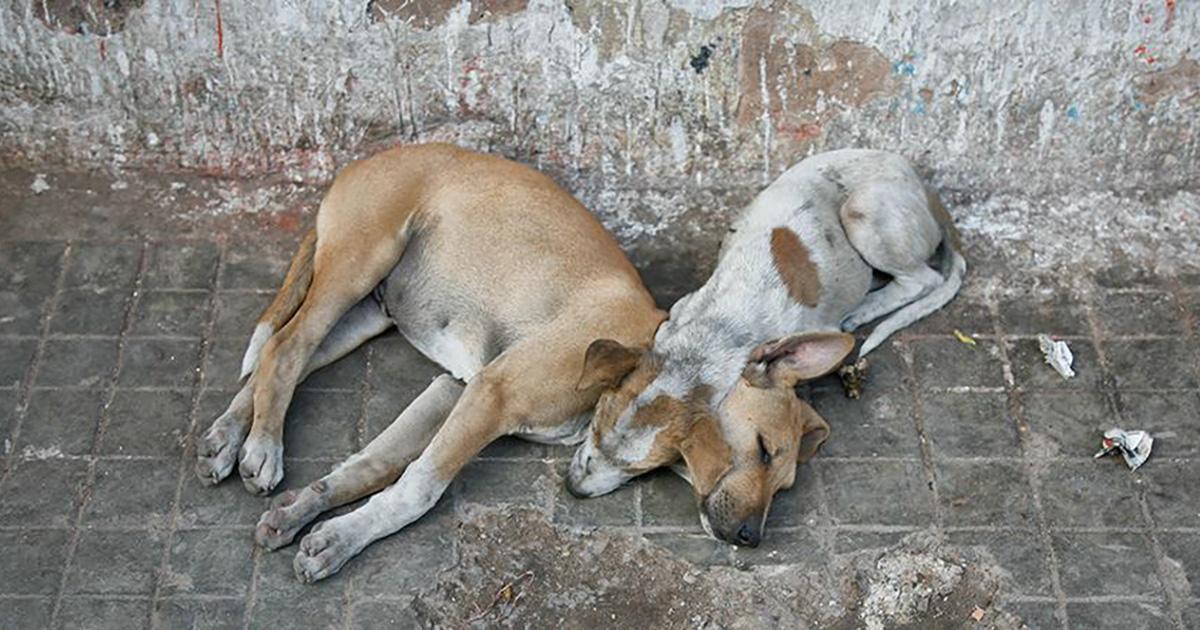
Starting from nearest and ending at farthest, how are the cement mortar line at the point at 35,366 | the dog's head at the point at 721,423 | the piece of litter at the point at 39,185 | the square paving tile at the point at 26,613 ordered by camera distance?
the square paving tile at the point at 26,613 < the dog's head at the point at 721,423 < the cement mortar line at the point at 35,366 < the piece of litter at the point at 39,185

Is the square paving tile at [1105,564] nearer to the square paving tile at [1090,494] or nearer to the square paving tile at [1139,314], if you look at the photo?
the square paving tile at [1090,494]

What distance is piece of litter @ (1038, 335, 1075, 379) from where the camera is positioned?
6.48 meters

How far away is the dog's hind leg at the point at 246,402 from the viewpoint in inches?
234

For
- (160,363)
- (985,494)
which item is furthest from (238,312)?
(985,494)

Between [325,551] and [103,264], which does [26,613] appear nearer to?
[325,551]

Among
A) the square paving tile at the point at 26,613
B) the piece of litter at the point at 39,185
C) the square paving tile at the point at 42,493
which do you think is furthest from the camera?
the piece of litter at the point at 39,185

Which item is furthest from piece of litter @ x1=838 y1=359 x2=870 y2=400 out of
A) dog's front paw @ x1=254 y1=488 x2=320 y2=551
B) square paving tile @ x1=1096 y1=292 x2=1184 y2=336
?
dog's front paw @ x1=254 y1=488 x2=320 y2=551

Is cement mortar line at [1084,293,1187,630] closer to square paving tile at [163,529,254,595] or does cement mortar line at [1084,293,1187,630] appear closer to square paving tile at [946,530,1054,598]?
square paving tile at [946,530,1054,598]

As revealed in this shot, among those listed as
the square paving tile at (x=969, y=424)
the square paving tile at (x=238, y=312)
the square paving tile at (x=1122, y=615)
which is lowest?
the square paving tile at (x=238, y=312)

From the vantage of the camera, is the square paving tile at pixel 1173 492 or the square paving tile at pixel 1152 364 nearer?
the square paving tile at pixel 1173 492

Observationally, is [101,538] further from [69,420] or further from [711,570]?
[711,570]

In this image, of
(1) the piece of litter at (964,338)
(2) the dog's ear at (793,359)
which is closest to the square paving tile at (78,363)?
(2) the dog's ear at (793,359)

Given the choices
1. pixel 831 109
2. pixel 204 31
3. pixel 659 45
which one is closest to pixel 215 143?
pixel 204 31

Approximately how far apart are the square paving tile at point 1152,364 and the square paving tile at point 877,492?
967mm
